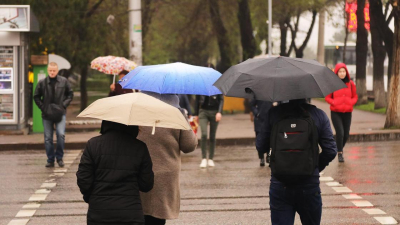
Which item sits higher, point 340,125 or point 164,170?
point 164,170

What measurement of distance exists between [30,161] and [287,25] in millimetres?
34202

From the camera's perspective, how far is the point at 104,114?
200 inches

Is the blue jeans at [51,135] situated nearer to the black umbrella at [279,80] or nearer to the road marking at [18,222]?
the road marking at [18,222]

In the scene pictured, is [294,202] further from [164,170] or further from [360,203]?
[360,203]

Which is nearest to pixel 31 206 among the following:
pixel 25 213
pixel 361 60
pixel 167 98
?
pixel 25 213

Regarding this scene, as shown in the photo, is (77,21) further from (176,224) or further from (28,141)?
(176,224)

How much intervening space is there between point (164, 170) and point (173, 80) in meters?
0.79

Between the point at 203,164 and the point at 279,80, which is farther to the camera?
the point at 203,164

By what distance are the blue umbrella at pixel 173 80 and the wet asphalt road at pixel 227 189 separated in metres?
2.42

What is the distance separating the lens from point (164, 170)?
5953 millimetres

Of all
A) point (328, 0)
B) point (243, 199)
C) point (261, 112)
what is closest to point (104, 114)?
point (243, 199)

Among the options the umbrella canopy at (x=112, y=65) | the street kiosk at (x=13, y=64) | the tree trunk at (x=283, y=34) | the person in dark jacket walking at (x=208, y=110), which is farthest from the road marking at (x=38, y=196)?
the tree trunk at (x=283, y=34)

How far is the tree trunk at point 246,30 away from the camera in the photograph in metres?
29.5

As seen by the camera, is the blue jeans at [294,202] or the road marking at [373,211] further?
the road marking at [373,211]
